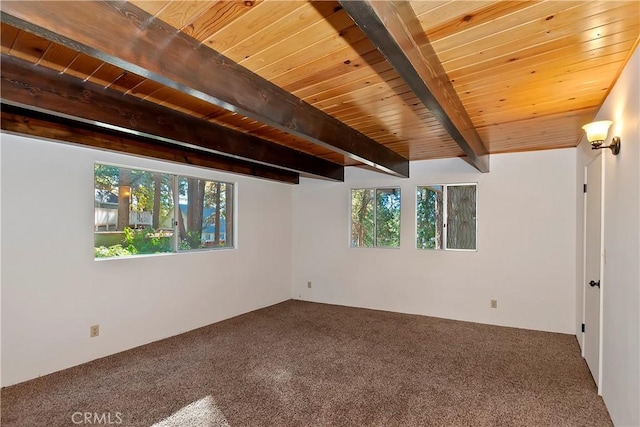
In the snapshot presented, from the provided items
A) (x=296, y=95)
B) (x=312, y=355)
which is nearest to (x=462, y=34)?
(x=296, y=95)

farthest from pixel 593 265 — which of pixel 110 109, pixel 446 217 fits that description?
pixel 110 109

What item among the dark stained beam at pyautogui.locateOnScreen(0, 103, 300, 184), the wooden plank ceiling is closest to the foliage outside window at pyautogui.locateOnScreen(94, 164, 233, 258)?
the dark stained beam at pyautogui.locateOnScreen(0, 103, 300, 184)

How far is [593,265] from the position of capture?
304 centimetres

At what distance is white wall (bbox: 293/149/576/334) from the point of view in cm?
423

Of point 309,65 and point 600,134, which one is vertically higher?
point 309,65

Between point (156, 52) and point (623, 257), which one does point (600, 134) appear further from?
point (156, 52)

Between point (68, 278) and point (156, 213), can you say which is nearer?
point (68, 278)

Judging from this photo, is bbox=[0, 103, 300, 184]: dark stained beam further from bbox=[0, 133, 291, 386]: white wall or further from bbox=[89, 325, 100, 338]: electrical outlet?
bbox=[89, 325, 100, 338]: electrical outlet

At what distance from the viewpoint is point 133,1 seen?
1.40 m

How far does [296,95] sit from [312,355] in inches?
101

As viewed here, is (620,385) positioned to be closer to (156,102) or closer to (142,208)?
(156,102)

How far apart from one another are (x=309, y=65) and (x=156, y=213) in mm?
2979

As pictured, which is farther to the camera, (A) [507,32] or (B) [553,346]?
(B) [553,346]

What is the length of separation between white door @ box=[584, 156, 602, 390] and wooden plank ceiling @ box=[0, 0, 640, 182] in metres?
0.61
